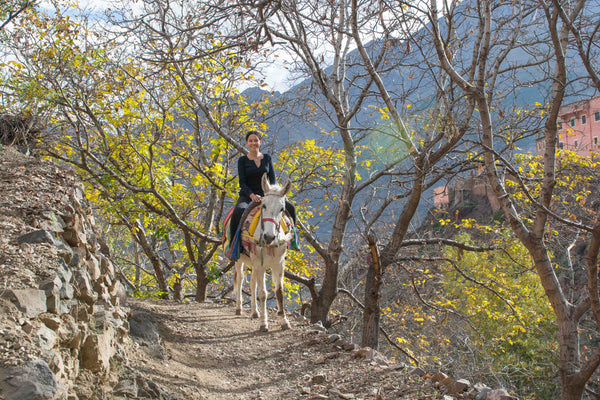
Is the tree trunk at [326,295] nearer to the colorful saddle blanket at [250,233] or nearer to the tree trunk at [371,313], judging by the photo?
A: the tree trunk at [371,313]

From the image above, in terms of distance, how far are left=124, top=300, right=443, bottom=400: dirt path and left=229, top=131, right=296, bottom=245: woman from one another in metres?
1.94

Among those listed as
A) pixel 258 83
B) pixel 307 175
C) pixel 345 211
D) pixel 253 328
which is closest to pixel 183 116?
pixel 258 83

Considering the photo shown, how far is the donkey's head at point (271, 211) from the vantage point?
24.2 ft

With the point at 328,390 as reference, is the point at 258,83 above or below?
above

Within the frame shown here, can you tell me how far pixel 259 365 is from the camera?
21.3 feet

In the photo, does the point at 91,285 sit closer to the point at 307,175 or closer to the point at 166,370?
the point at 166,370

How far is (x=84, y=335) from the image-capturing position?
13.6 ft

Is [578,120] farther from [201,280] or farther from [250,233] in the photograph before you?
[201,280]

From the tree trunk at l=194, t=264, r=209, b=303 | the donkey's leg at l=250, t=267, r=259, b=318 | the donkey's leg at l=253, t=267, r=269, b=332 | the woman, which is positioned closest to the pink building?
the woman

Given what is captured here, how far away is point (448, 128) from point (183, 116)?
8.93 meters

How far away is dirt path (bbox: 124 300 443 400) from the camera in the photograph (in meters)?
5.00

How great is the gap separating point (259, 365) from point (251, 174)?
142 inches

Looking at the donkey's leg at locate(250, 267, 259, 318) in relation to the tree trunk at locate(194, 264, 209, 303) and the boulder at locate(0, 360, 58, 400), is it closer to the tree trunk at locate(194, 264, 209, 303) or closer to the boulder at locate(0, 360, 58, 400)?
the tree trunk at locate(194, 264, 209, 303)

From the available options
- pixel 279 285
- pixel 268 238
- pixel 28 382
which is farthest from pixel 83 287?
pixel 279 285
